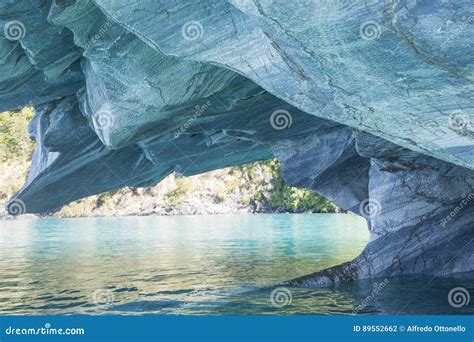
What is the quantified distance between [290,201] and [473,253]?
233 feet

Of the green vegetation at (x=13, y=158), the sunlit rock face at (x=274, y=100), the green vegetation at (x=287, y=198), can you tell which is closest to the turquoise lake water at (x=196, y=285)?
the sunlit rock face at (x=274, y=100)

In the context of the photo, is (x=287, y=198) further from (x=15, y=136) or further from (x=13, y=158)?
(x=13, y=158)

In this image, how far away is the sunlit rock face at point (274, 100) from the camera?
7.78 meters

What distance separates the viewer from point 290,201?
90000 millimetres

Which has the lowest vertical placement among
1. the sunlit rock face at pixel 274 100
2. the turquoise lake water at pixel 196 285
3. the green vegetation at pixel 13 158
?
the turquoise lake water at pixel 196 285

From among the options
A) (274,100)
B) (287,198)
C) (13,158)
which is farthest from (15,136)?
(274,100)

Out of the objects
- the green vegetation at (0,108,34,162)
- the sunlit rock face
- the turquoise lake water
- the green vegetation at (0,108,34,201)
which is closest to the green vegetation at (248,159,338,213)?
the green vegetation at (0,108,34,162)

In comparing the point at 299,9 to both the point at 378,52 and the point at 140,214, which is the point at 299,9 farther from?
the point at 140,214

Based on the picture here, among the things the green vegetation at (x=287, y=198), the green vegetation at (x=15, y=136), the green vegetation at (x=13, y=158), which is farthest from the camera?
the green vegetation at (x=13, y=158)

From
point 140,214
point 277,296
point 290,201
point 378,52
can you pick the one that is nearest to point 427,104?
point 378,52

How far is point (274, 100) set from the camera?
624 inches

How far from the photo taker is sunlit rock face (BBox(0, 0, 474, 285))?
25.5 feet

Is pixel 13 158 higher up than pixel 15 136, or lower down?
lower down

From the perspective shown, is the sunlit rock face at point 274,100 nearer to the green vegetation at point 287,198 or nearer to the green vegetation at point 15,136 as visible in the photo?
the green vegetation at point 287,198
